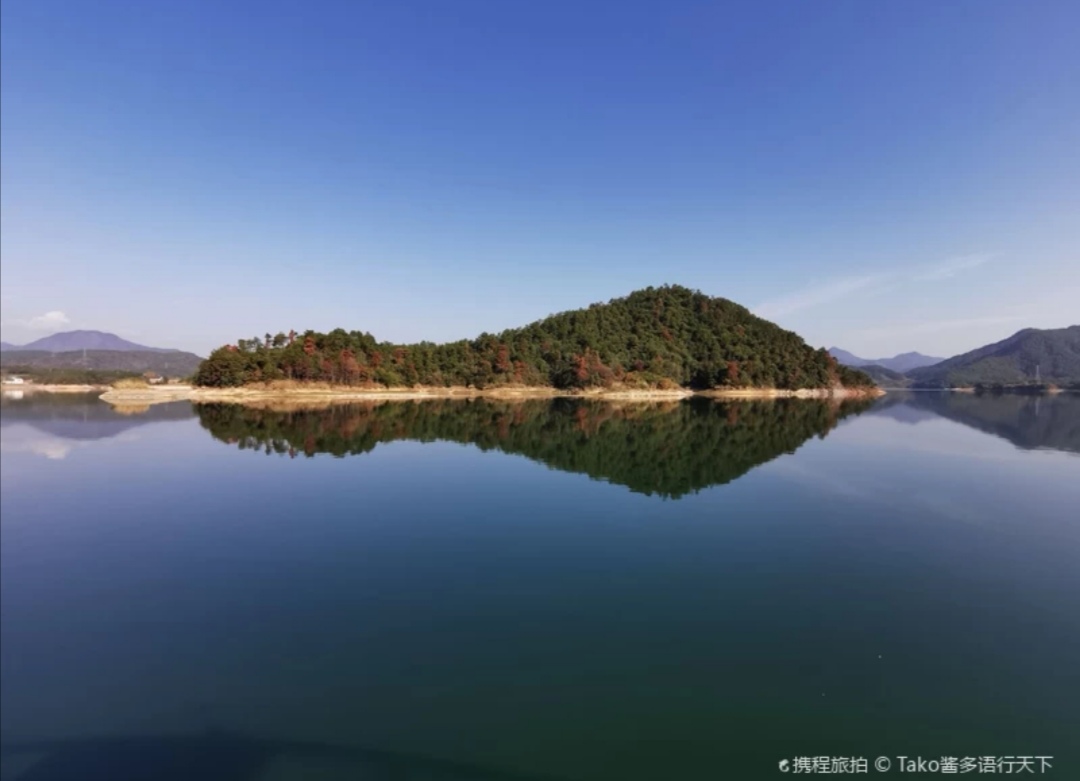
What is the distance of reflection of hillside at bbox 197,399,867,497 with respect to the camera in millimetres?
23344

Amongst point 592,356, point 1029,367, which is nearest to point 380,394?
point 592,356

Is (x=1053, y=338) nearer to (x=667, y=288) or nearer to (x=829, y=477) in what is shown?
(x=667, y=288)

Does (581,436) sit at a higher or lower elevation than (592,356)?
lower

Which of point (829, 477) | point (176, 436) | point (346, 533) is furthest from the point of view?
point (176, 436)

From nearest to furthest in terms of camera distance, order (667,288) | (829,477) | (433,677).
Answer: (433,677) < (829,477) < (667,288)

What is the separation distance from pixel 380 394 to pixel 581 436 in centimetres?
5205

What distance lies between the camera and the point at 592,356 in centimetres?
9594

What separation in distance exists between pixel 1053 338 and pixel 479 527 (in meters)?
281

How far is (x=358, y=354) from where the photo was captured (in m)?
82.1

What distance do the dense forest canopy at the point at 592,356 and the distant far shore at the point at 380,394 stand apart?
5.06 ft

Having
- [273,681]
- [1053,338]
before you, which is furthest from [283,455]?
[1053,338]

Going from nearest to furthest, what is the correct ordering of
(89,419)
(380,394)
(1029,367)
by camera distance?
(89,419) < (380,394) < (1029,367)

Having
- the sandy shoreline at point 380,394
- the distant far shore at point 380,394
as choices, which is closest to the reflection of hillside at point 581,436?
the sandy shoreline at point 380,394

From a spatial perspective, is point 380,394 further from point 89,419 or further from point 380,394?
point 89,419
